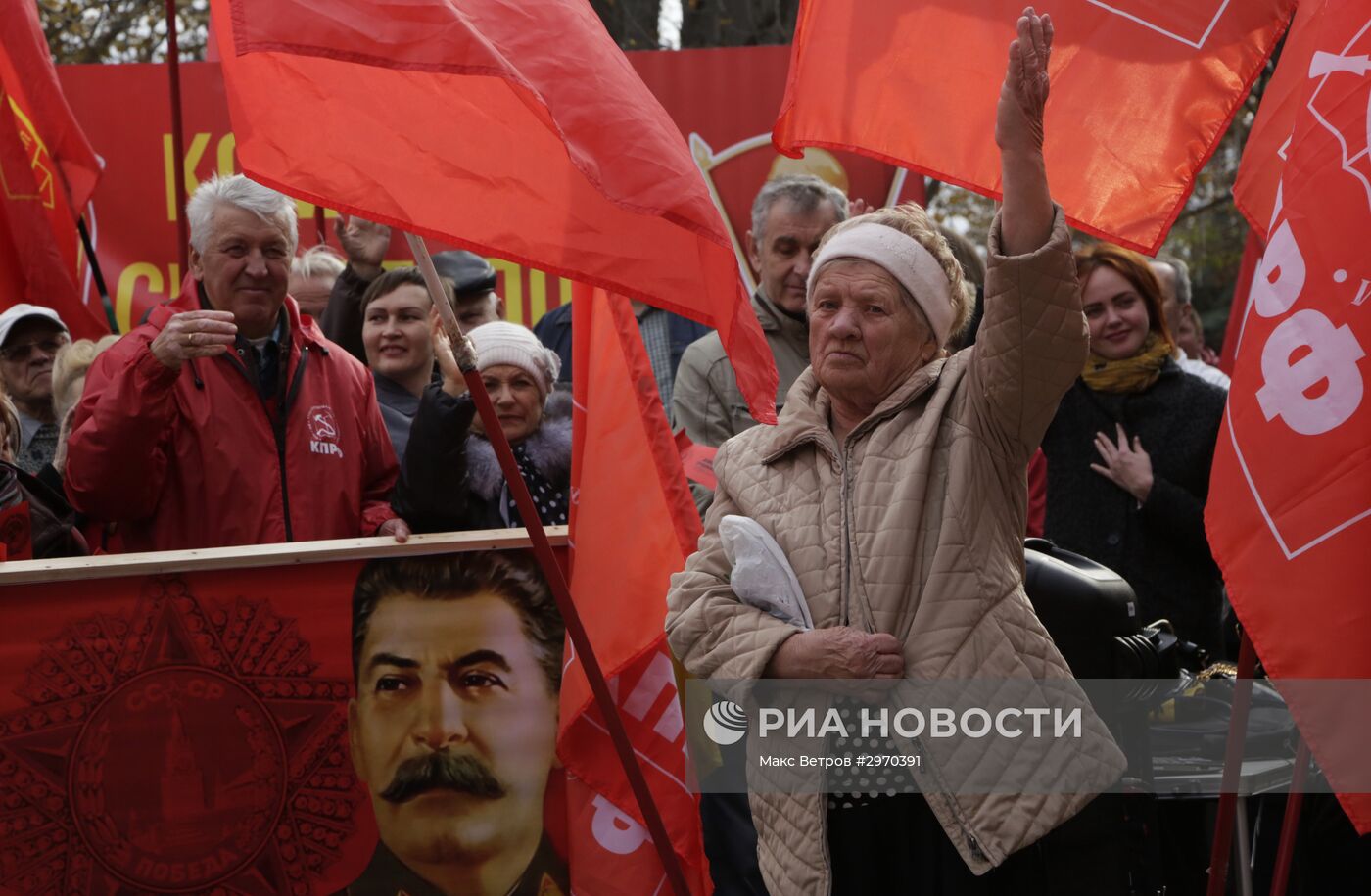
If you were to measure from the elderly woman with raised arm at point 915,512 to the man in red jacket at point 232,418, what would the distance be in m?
1.27

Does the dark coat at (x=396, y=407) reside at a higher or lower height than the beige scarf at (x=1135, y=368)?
lower

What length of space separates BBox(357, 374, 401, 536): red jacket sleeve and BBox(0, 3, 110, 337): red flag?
2.26m

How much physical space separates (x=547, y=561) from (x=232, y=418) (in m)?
1.25

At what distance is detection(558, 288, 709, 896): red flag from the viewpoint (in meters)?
4.24

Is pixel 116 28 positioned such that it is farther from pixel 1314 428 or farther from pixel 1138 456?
pixel 1314 428

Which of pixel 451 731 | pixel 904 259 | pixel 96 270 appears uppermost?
pixel 904 259

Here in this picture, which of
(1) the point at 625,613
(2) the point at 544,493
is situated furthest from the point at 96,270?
(1) the point at 625,613

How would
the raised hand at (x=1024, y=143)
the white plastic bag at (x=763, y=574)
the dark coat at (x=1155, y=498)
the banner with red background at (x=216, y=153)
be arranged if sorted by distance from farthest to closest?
the banner with red background at (x=216, y=153) < the dark coat at (x=1155, y=498) < the white plastic bag at (x=763, y=574) < the raised hand at (x=1024, y=143)

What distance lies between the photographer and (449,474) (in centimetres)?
433

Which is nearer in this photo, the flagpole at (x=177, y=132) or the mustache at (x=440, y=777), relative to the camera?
the mustache at (x=440, y=777)

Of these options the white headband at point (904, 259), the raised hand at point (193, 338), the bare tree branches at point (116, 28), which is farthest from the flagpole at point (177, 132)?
the bare tree branches at point (116, 28)

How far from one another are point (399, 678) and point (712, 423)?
137 cm

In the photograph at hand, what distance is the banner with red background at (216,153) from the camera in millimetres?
8141

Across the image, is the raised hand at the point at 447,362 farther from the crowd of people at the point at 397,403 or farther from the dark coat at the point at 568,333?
the dark coat at the point at 568,333
